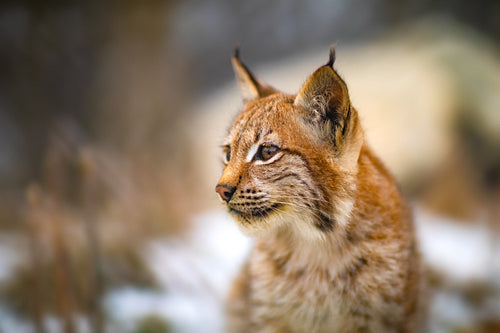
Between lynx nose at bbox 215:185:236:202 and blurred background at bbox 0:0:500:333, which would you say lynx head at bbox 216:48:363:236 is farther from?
blurred background at bbox 0:0:500:333

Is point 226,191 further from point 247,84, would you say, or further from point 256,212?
point 247,84

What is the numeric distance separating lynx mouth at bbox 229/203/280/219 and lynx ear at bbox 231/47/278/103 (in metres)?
0.40

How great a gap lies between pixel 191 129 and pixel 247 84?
1.74 m

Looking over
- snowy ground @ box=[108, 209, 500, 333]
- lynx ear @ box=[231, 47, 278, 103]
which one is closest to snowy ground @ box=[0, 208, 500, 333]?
snowy ground @ box=[108, 209, 500, 333]

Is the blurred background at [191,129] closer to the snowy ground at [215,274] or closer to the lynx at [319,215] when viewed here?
the snowy ground at [215,274]

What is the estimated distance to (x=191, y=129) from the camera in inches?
116

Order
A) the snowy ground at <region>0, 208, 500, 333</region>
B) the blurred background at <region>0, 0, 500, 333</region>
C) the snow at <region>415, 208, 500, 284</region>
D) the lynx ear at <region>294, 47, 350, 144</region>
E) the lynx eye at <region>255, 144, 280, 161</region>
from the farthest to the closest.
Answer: the snow at <region>415, 208, 500, 284</region>, the blurred background at <region>0, 0, 500, 333</region>, the snowy ground at <region>0, 208, 500, 333</region>, the lynx eye at <region>255, 144, 280, 161</region>, the lynx ear at <region>294, 47, 350, 144</region>

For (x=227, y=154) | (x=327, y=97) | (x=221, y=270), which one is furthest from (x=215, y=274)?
(x=327, y=97)

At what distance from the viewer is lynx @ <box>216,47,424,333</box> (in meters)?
1.00

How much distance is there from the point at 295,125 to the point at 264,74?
166cm

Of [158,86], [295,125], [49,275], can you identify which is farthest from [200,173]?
[295,125]

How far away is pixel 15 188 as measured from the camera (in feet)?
6.93

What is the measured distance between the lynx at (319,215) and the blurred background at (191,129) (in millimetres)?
562

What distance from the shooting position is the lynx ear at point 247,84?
1.20 m
